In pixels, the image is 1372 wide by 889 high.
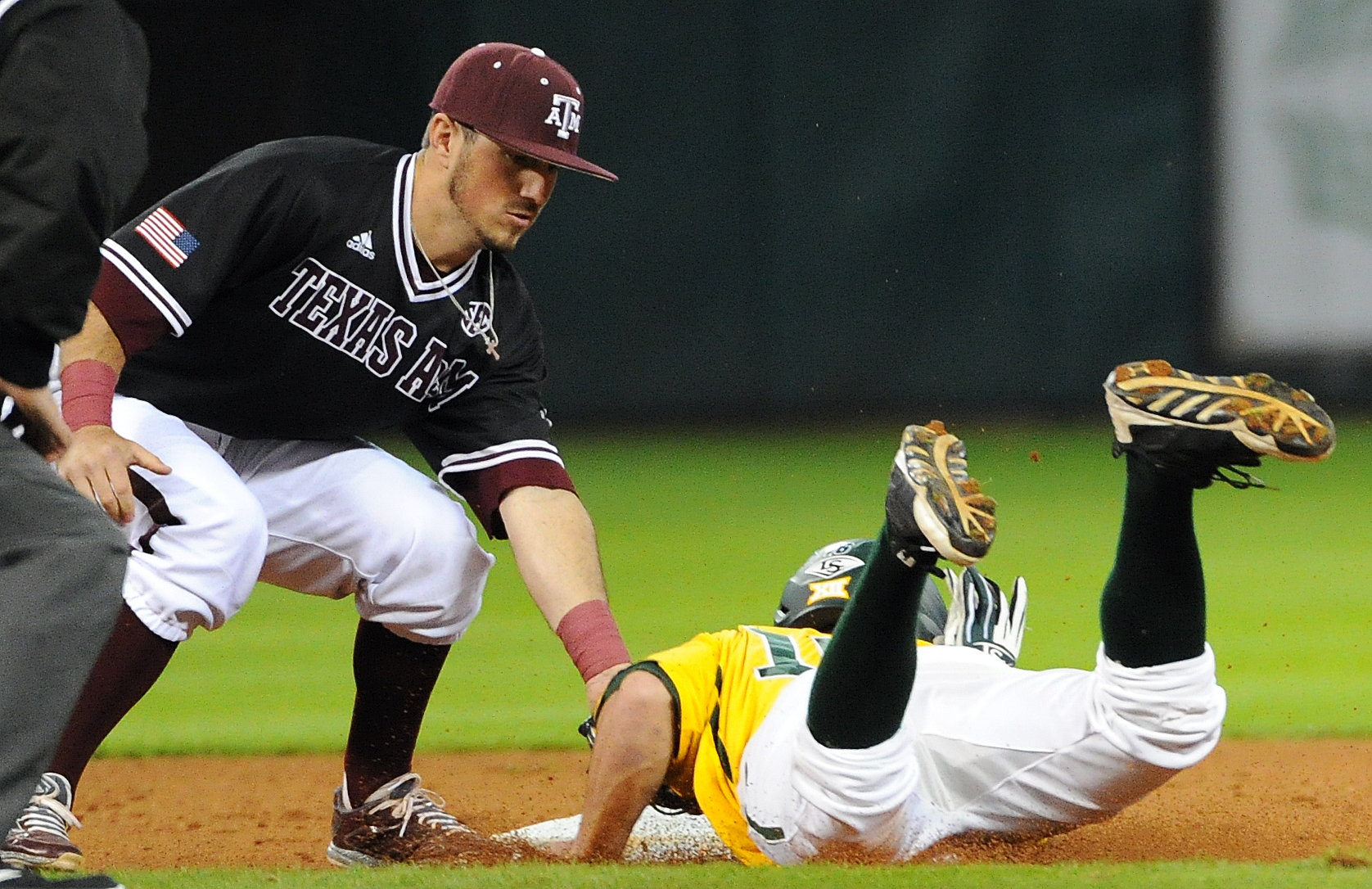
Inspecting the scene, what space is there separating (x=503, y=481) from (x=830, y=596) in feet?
2.21

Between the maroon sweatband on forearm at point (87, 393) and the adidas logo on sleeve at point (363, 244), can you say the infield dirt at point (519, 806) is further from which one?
the adidas logo on sleeve at point (363, 244)

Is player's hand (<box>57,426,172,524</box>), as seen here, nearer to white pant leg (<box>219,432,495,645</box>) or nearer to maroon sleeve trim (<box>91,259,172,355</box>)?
maroon sleeve trim (<box>91,259,172,355</box>)

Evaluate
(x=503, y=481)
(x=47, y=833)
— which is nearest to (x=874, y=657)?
(x=503, y=481)

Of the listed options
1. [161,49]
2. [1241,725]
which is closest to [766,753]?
[1241,725]

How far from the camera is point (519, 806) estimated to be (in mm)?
3898

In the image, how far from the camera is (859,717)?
2551 millimetres

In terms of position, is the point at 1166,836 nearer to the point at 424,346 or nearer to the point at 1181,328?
the point at 424,346

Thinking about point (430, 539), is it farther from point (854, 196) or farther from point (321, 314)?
point (854, 196)

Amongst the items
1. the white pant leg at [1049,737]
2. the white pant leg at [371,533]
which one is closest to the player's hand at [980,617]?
the white pant leg at [1049,737]

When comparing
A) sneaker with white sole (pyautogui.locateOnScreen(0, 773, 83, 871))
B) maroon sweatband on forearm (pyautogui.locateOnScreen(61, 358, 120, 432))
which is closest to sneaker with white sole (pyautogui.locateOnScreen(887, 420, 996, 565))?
maroon sweatband on forearm (pyautogui.locateOnScreen(61, 358, 120, 432))

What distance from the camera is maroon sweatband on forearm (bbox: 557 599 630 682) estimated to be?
302 centimetres

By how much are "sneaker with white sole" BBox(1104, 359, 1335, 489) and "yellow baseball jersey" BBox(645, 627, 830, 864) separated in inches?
27.9

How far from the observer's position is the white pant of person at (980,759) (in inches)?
101

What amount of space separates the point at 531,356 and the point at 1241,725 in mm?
2141
